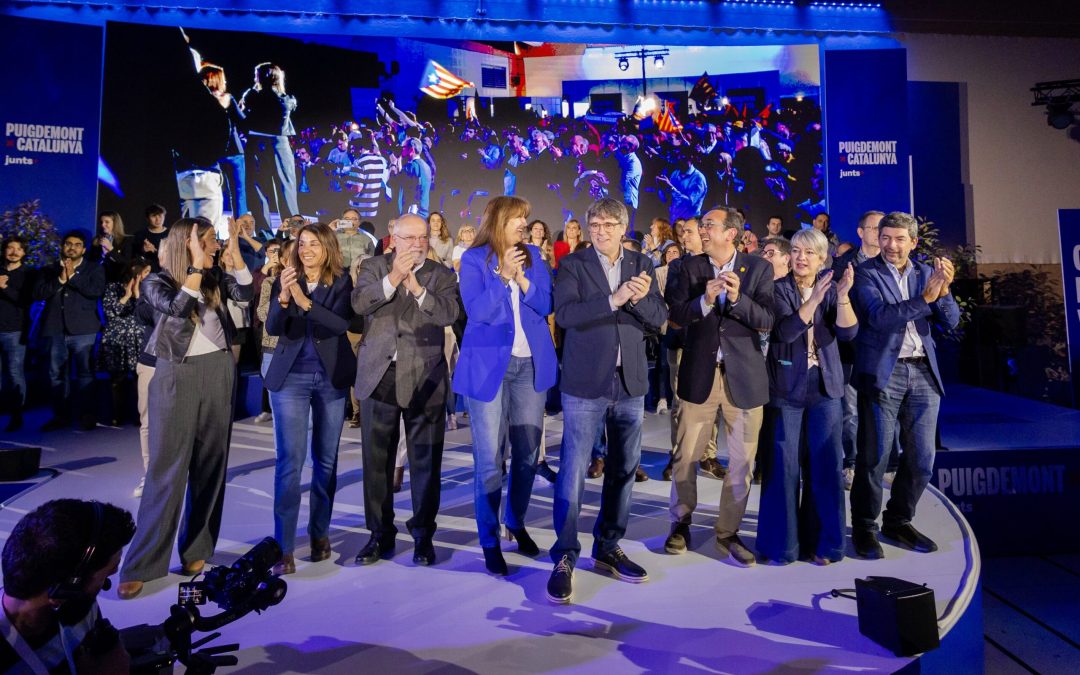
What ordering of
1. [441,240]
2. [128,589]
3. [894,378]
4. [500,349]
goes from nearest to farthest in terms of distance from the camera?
[128,589], [500,349], [894,378], [441,240]

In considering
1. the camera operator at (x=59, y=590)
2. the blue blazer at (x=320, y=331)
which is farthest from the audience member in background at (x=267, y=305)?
the camera operator at (x=59, y=590)

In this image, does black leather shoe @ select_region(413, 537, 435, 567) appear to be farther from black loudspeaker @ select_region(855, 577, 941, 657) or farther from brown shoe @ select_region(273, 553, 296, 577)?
black loudspeaker @ select_region(855, 577, 941, 657)

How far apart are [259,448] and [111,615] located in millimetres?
3152

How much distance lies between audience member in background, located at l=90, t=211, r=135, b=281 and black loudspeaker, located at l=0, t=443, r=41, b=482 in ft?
8.84

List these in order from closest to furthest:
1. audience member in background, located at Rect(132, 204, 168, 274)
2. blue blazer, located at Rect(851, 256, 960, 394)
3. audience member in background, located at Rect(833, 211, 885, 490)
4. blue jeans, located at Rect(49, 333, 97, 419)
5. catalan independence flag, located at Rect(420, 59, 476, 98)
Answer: blue blazer, located at Rect(851, 256, 960, 394) < audience member in background, located at Rect(833, 211, 885, 490) < blue jeans, located at Rect(49, 333, 97, 419) < audience member in background, located at Rect(132, 204, 168, 274) < catalan independence flag, located at Rect(420, 59, 476, 98)

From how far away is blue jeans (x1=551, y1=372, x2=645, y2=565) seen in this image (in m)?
3.38

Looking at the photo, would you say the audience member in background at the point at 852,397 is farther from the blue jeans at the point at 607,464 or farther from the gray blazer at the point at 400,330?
the gray blazer at the point at 400,330

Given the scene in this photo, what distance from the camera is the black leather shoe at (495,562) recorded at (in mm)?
3496

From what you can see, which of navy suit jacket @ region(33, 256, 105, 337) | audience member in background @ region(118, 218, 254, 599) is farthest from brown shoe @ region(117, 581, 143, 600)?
navy suit jacket @ region(33, 256, 105, 337)

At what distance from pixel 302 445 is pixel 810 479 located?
2.33m

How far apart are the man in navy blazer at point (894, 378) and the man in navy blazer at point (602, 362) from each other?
113 cm

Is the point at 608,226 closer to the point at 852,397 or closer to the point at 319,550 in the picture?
the point at 319,550

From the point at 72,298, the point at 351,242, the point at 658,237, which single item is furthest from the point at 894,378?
the point at 72,298

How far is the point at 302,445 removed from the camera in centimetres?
359
